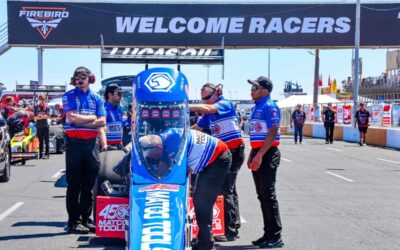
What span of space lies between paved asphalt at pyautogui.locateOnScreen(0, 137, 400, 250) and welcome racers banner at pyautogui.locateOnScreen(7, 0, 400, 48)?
20.4 meters

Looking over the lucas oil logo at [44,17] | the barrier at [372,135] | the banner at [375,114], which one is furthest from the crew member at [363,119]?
the lucas oil logo at [44,17]

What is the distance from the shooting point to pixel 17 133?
18.2m

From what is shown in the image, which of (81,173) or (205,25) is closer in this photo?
(81,173)

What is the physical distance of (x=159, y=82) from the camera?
6.71 metres

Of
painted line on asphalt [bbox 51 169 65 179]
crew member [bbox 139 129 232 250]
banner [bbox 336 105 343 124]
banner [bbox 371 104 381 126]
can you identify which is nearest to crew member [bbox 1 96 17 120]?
painted line on asphalt [bbox 51 169 65 179]

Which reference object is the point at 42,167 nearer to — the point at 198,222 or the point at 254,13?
the point at 198,222

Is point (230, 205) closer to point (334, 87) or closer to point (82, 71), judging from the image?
point (82, 71)

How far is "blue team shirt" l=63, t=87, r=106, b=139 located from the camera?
27.4 ft

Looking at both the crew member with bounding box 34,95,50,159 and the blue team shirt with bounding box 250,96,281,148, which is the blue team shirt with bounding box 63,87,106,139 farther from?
the crew member with bounding box 34,95,50,159

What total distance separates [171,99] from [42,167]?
37.2 feet

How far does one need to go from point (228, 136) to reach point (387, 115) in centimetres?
2216

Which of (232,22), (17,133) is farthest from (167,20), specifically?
(17,133)

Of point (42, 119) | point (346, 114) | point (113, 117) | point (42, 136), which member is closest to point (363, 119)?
point (346, 114)

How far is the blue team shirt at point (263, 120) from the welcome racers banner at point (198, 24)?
2956cm
